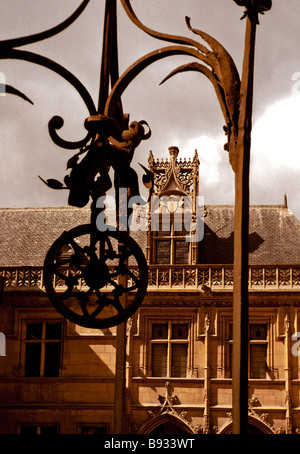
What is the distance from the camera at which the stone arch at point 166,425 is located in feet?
61.5

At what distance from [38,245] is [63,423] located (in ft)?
16.1

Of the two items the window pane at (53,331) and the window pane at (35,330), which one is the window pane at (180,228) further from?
the window pane at (35,330)

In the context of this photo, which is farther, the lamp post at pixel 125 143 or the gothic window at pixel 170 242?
the gothic window at pixel 170 242

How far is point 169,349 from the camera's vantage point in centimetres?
1947

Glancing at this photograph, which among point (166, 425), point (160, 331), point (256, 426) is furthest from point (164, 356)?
point (256, 426)

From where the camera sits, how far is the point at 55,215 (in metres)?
22.3

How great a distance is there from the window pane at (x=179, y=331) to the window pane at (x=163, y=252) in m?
1.88

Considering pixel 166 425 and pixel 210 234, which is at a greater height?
pixel 210 234

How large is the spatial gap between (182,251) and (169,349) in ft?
9.07

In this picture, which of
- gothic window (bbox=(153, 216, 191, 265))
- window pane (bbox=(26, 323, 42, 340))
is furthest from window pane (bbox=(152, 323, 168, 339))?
window pane (bbox=(26, 323, 42, 340))

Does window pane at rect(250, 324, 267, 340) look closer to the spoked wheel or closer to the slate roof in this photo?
the slate roof

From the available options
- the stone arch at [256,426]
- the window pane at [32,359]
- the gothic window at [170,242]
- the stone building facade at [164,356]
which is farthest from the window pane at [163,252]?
the stone arch at [256,426]

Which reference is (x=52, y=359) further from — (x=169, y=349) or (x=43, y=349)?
(x=169, y=349)
